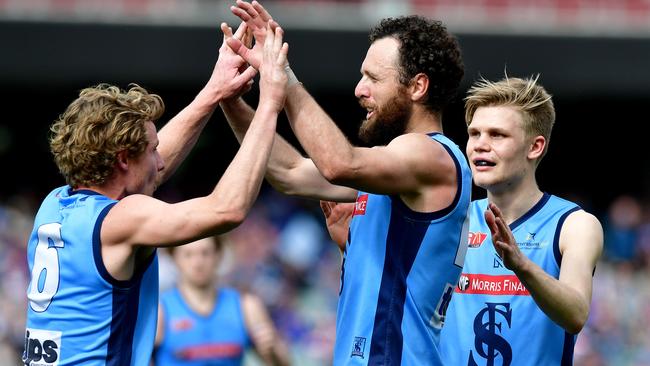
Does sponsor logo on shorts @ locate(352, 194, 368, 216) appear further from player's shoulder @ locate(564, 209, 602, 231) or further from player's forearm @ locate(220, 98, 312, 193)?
player's shoulder @ locate(564, 209, 602, 231)

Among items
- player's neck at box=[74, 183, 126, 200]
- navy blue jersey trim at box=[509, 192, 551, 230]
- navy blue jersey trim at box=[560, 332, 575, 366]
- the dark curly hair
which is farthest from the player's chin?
player's neck at box=[74, 183, 126, 200]

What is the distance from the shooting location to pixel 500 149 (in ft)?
19.4

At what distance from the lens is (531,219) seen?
5.95 metres

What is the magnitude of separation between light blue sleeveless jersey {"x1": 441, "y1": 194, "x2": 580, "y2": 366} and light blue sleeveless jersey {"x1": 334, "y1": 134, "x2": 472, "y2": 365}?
620mm

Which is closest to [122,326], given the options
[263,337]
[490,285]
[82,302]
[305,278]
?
[82,302]

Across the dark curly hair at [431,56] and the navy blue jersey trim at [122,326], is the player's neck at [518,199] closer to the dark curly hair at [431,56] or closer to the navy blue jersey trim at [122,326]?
the dark curly hair at [431,56]

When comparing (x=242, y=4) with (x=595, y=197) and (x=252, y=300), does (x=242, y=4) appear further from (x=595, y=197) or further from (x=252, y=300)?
(x=595, y=197)

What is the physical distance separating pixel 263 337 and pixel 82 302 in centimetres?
438

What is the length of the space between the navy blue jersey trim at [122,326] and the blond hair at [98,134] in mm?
519

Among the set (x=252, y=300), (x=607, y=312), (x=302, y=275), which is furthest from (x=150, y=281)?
(x=302, y=275)

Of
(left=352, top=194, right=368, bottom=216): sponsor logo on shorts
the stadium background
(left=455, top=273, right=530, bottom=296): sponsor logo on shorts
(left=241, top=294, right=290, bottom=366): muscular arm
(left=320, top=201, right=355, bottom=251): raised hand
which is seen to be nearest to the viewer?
(left=352, top=194, right=368, bottom=216): sponsor logo on shorts

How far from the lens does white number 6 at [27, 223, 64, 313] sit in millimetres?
4926

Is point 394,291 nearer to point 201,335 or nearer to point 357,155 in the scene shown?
point 357,155

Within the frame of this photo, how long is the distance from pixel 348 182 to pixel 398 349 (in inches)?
30.6
